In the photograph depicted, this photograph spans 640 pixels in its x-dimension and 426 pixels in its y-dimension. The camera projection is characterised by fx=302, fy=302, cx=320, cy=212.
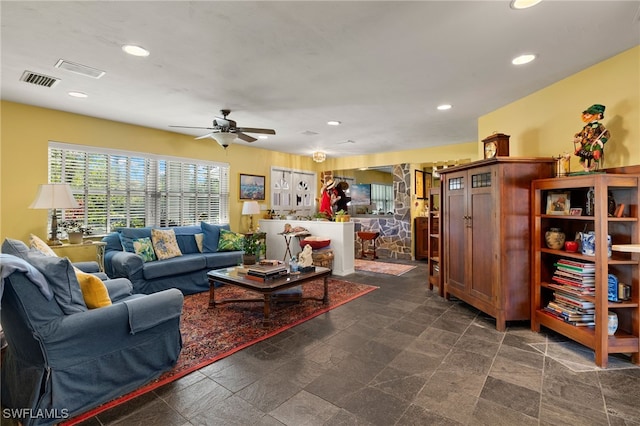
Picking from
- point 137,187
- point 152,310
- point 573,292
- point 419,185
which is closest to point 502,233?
point 573,292

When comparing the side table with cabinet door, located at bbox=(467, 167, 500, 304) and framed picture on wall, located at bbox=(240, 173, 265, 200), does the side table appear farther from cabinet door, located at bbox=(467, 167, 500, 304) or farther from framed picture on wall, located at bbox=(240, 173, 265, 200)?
cabinet door, located at bbox=(467, 167, 500, 304)

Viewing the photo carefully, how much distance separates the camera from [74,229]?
4.19 meters

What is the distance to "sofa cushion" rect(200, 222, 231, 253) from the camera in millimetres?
5082

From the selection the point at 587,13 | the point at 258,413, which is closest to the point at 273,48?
the point at 587,13

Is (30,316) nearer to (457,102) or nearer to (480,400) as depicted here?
(480,400)

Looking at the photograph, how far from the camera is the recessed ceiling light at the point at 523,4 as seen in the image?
6.43 ft

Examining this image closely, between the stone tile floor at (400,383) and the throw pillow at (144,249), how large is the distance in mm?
2428

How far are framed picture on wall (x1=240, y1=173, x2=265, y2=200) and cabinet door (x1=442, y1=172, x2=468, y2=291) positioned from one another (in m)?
4.13

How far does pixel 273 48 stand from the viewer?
254cm

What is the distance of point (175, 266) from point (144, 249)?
504 millimetres

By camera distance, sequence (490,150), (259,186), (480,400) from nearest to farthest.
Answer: (480,400) < (490,150) < (259,186)

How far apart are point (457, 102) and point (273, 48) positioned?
2577 mm

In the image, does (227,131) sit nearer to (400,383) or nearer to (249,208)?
(249,208)

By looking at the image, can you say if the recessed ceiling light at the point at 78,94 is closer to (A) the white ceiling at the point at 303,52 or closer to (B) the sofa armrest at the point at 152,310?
(A) the white ceiling at the point at 303,52
